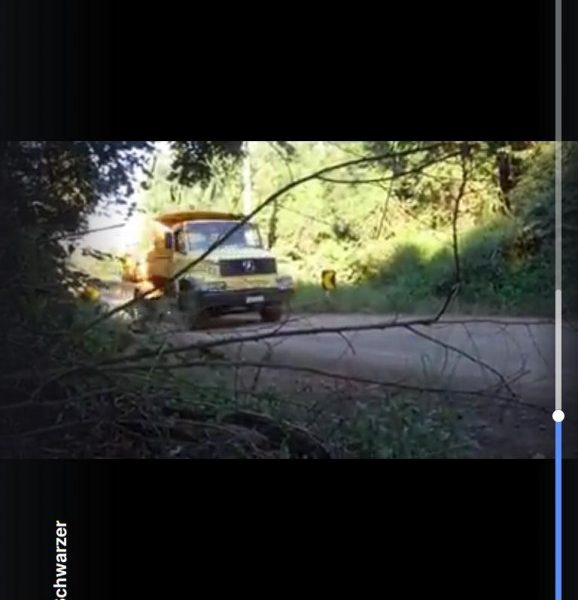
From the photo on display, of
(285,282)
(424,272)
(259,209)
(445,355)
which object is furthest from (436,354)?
(259,209)

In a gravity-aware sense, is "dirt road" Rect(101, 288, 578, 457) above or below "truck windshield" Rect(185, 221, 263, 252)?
below

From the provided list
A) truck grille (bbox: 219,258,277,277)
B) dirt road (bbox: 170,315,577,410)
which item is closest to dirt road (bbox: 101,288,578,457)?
dirt road (bbox: 170,315,577,410)

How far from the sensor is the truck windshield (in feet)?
5.39

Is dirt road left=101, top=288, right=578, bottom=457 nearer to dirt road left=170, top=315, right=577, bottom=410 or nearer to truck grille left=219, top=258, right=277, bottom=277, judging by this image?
dirt road left=170, top=315, right=577, bottom=410

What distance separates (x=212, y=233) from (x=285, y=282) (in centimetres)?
20

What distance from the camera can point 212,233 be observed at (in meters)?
1.64

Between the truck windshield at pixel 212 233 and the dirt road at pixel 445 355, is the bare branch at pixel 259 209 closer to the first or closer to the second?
the truck windshield at pixel 212 233
